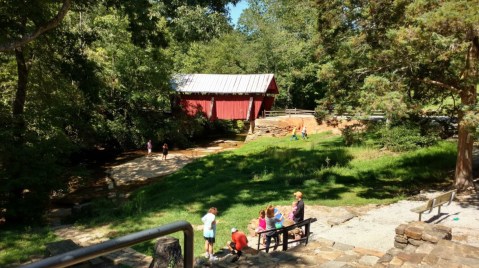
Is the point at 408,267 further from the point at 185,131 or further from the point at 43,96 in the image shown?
the point at 185,131

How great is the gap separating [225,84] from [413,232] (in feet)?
101

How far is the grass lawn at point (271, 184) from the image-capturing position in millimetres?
14273

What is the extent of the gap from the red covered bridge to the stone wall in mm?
28722

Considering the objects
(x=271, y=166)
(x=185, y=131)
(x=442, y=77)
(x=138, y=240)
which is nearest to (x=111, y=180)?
(x=271, y=166)

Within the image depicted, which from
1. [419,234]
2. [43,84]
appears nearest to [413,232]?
[419,234]

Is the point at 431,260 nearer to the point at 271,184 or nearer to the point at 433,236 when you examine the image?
the point at 433,236

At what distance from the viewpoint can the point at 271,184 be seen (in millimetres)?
18328

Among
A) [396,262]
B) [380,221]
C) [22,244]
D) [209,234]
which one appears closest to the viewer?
[396,262]

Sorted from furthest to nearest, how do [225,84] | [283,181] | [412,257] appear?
1. [225,84]
2. [283,181]
3. [412,257]

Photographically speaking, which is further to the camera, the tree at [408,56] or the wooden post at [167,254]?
the tree at [408,56]

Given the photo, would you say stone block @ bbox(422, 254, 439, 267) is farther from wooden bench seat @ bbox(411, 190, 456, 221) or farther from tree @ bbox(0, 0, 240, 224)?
tree @ bbox(0, 0, 240, 224)

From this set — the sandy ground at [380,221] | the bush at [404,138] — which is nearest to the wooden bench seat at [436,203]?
the sandy ground at [380,221]

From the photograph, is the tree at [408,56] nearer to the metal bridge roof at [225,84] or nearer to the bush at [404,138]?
the bush at [404,138]

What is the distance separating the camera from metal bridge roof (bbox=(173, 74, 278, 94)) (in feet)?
122
